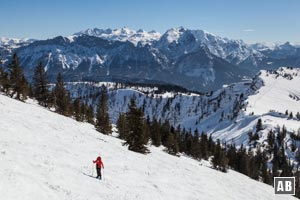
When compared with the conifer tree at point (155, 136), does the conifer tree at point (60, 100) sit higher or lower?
higher

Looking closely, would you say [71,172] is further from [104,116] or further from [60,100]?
[60,100]

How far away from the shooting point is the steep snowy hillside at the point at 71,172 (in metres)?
20.7

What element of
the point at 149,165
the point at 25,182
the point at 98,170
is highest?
the point at 25,182

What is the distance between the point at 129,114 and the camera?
193 feet

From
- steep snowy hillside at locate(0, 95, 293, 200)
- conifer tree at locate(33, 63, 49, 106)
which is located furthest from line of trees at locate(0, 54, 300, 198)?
steep snowy hillside at locate(0, 95, 293, 200)

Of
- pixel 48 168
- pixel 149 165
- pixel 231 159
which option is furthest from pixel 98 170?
pixel 231 159

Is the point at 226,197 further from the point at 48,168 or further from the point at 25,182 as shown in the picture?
the point at 25,182

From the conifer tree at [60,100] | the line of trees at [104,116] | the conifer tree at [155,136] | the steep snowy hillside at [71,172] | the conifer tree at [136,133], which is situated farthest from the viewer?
the conifer tree at [155,136]

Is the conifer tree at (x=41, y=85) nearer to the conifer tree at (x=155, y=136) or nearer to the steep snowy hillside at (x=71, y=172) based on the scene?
the conifer tree at (x=155, y=136)

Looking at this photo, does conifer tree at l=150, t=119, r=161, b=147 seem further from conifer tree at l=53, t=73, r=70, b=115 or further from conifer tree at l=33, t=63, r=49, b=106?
conifer tree at l=33, t=63, r=49, b=106

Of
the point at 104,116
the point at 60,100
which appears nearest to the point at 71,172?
the point at 104,116

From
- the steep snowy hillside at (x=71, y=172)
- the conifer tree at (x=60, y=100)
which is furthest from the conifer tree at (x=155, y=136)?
the steep snowy hillside at (x=71, y=172)

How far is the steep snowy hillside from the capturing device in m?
20.7

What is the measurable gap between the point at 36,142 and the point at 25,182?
14.6 m
